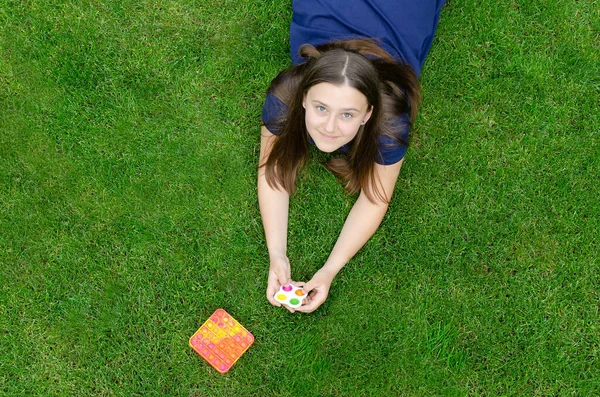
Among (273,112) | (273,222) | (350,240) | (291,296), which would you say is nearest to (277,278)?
(291,296)

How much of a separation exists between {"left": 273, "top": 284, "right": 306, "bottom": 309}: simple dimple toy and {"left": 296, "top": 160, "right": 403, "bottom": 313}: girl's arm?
1.8 inches

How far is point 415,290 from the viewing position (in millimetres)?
3004

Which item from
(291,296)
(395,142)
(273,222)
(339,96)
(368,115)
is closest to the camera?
(339,96)

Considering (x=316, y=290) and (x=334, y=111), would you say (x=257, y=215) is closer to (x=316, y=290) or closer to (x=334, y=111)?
(x=316, y=290)

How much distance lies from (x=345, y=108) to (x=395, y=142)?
456 millimetres

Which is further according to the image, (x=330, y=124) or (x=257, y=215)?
(x=257, y=215)

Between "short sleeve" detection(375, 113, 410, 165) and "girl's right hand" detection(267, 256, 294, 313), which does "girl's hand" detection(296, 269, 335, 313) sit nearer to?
"girl's right hand" detection(267, 256, 294, 313)

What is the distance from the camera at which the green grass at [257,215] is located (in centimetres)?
293

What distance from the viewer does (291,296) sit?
9.20 ft

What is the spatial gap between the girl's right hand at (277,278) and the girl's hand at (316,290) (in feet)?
0.32

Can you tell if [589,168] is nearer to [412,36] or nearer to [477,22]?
[477,22]

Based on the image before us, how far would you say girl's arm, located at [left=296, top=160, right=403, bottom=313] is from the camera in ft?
9.35

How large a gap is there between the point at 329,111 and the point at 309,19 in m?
0.71

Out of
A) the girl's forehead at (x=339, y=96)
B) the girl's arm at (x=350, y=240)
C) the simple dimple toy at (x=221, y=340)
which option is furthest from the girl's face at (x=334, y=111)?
the simple dimple toy at (x=221, y=340)
